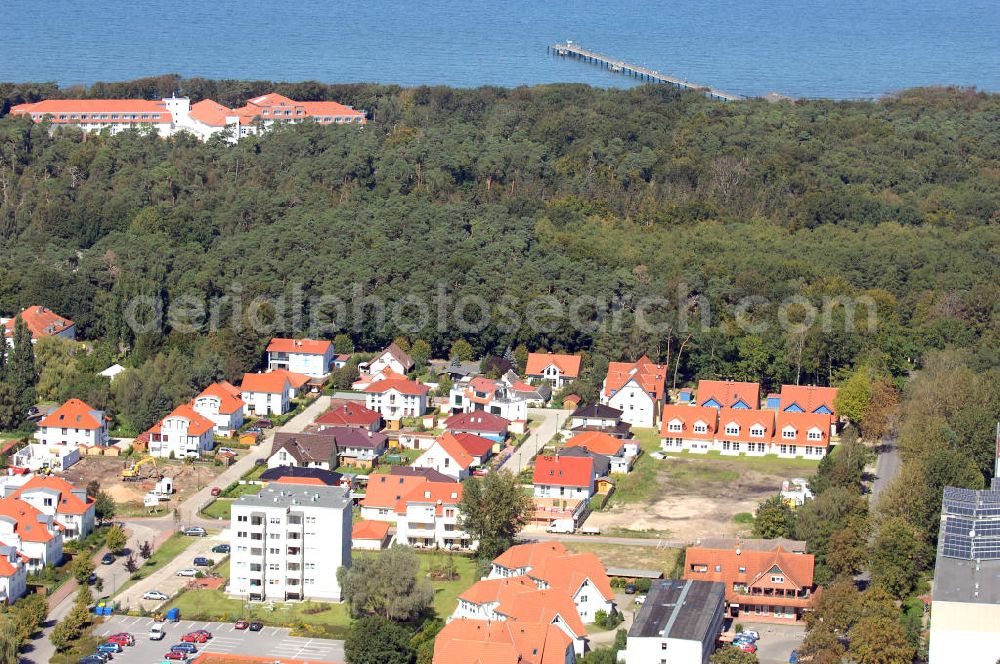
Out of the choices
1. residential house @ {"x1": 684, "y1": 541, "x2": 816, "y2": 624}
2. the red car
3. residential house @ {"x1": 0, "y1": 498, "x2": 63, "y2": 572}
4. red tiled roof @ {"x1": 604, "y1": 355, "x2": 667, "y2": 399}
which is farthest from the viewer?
red tiled roof @ {"x1": 604, "y1": 355, "x2": 667, "y2": 399}

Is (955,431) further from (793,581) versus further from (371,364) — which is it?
(371,364)

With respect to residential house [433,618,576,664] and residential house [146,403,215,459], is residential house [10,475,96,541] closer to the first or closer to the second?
residential house [146,403,215,459]

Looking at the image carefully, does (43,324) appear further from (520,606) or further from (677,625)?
(677,625)

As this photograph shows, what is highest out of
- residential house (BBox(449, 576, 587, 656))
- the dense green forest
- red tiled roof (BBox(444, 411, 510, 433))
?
the dense green forest

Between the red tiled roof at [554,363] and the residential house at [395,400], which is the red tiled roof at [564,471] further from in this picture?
the red tiled roof at [554,363]

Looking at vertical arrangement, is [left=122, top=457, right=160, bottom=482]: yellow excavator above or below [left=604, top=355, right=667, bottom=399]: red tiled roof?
below

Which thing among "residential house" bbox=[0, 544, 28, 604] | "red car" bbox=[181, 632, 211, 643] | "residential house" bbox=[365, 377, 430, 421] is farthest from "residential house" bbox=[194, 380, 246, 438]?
"red car" bbox=[181, 632, 211, 643]

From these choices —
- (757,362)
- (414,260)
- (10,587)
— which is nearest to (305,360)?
(414,260)
